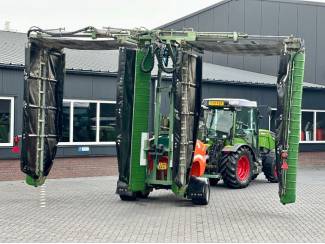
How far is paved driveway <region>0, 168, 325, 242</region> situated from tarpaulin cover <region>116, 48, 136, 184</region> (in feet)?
3.37

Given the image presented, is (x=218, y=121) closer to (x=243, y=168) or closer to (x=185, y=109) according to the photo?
(x=243, y=168)

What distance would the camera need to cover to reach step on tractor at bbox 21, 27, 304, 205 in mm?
12844

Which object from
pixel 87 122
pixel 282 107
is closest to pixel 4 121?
pixel 87 122

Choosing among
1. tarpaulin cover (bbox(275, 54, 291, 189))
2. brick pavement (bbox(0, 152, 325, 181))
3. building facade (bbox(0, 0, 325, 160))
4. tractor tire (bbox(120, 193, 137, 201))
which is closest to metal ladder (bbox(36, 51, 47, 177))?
tractor tire (bbox(120, 193, 137, 201))

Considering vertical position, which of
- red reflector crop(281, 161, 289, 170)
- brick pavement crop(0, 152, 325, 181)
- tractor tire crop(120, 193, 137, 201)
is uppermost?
red reflector crop(281, 161, 289, 170)

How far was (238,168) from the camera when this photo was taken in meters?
18.2

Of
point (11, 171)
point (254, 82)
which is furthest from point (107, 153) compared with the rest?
point (254, 82)

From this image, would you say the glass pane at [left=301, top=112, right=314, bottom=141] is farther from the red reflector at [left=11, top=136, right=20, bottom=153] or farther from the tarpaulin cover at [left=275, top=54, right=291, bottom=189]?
the tarpaulin cover at [left=275, top=54, right=291, bottom=189]

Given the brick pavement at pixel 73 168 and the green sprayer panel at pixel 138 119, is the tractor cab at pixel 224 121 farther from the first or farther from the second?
the brick pavement at pixel 73 168

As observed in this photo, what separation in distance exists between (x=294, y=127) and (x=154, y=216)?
334 centimetres

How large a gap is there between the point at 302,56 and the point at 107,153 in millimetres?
9980

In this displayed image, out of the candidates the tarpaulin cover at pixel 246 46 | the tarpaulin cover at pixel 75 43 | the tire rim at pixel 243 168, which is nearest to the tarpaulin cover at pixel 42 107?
the tarpaulin cover at pixel 75 43

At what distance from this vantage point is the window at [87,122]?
20.4 metres

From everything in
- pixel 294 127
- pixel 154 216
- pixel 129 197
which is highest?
pixel 294 127
